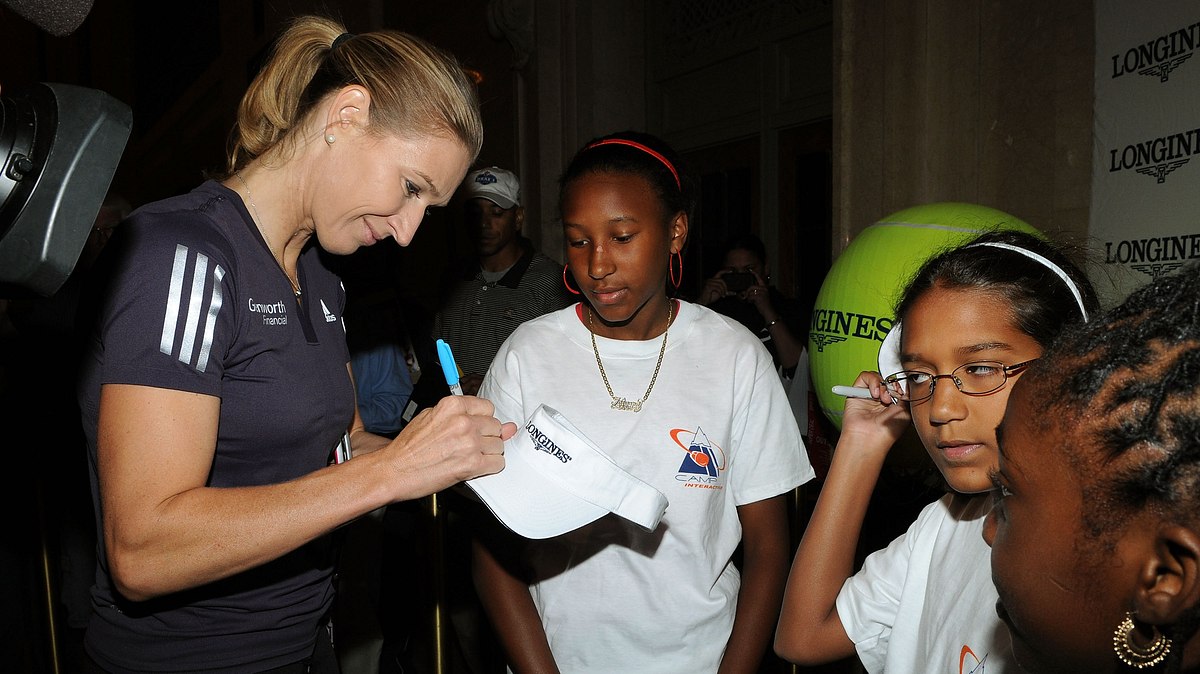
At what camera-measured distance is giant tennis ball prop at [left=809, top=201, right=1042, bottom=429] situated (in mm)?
2012

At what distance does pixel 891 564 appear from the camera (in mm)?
1500

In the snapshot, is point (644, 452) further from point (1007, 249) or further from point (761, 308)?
point (761, 308)

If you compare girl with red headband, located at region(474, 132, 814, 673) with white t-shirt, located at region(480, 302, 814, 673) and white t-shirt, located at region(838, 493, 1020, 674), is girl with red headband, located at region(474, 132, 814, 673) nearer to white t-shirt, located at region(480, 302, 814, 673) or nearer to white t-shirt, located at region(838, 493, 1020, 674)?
white t-shirt, located at region(480, 302, 814, 673)

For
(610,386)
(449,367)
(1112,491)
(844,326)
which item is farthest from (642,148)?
(1112,491)

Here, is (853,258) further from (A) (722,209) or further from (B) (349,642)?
(A) (722,209)

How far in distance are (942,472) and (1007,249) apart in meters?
0.40

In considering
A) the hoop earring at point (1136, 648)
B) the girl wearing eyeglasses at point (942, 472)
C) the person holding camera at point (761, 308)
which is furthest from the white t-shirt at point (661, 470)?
the person holding camera at point (761, 308)

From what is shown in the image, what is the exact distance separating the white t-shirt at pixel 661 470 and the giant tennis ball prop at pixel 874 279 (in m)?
0.30

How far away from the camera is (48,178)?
28.5 inches

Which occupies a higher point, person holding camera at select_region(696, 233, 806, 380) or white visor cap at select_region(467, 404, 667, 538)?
person holding camera at select_region(696, 233, 806, 380)

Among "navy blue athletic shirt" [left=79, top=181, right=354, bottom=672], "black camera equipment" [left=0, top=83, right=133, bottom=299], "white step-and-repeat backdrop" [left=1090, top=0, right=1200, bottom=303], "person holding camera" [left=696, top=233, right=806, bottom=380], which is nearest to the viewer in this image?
"black camera equipment" [left=0, top=83, right=133, bottom=299]

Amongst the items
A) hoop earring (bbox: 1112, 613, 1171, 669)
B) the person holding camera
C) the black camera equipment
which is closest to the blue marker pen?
the black camera equipment

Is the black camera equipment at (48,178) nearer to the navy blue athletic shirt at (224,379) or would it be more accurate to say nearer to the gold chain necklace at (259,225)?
the navy blue athletic shirt at (224,379)

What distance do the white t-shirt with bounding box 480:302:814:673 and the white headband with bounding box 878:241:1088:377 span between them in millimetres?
284
